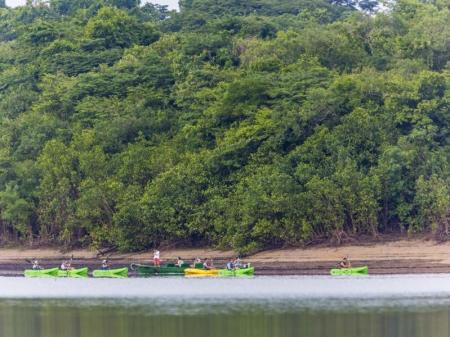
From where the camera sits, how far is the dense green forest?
5644 cm

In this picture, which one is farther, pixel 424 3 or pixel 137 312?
pixel 424 3

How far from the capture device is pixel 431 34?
6688cm

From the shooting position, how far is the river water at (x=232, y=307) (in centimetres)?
3303

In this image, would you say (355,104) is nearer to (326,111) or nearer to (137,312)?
(326,111)

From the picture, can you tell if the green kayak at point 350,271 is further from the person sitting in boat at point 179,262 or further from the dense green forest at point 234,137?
the person sitting in boat at point 179,262

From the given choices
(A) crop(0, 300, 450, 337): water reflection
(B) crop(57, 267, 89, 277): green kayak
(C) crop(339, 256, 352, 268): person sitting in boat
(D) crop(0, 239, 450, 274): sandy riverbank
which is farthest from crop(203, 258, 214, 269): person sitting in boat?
(A) crop(0, 300, 450, 337): water reflection

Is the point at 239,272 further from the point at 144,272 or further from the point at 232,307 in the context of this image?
the point at 232,307

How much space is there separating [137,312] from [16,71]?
131 ft

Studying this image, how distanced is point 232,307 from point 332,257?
16.0 metres

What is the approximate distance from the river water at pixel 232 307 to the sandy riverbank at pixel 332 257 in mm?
2543

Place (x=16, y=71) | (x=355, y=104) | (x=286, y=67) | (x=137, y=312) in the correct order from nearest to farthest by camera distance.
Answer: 1. (x=137, y=312)
2. (x=355, y=104)
3. (x=286, y=67)
4. (x=16, y=71)

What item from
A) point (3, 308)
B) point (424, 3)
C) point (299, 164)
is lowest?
point (3, 308)

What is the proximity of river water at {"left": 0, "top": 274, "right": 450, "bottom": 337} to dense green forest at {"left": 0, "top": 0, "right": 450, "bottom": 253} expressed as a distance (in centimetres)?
627

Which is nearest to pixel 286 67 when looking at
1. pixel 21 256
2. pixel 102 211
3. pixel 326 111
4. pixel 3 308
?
pixel 326 111
